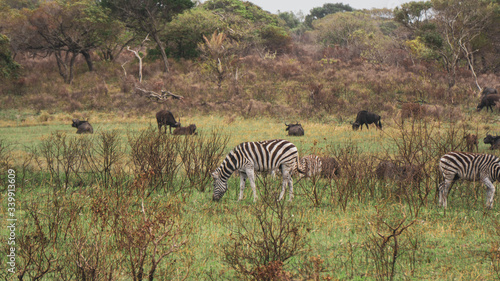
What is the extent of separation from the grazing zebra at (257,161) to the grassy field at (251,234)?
449 mm

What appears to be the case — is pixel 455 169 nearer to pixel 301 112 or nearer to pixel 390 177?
pixel 390 177

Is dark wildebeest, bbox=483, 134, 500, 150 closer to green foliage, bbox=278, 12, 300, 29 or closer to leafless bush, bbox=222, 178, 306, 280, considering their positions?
leafless bush, bbox=222, 178, 306, 280

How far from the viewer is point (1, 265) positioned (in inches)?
271

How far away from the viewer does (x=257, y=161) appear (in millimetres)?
10812

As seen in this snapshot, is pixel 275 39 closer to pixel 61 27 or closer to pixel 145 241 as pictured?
pixel 61 27

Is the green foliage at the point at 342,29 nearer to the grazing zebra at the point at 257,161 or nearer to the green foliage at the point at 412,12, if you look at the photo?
the green foliage at the point at 412,12

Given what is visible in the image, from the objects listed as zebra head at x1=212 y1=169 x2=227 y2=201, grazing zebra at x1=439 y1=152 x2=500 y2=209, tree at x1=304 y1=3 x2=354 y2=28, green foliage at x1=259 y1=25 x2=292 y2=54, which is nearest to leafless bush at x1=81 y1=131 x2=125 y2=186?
zebra head at x1=212 y1=169 x2=227 y2=201

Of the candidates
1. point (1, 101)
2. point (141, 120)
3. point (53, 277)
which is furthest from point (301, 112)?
point (53, 277)

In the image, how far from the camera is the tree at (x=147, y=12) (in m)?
40.1

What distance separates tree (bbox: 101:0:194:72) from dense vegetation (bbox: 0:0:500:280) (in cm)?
15

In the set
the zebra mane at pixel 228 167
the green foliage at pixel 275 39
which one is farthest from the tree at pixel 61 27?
the zebra mane at pixel 228 167

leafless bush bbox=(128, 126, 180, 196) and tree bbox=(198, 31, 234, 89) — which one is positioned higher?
tree bbox=(198, 31, 234, 89)

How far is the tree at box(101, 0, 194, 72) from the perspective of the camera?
40.1m

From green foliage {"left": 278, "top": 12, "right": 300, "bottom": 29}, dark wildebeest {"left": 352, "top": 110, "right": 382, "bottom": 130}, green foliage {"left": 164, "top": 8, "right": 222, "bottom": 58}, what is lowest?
dark wildebeest {"left": 352, "top": 110, "right": 382, "bottom": 130}
